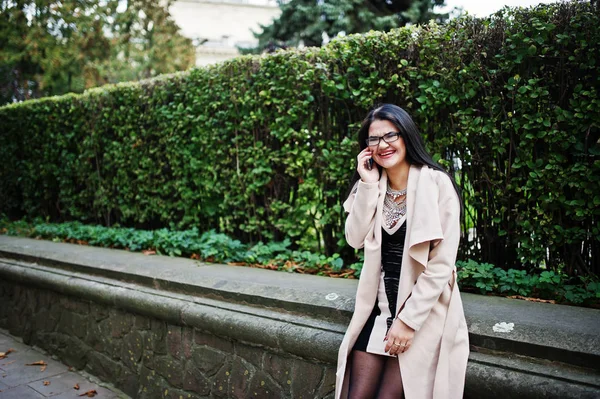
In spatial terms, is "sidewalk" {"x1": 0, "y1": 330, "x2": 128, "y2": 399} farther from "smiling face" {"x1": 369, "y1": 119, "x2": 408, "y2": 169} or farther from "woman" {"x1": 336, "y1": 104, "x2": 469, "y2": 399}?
"smiling face" {"x1": 369, "y1": 119, "x2": 408, "y2": 169}

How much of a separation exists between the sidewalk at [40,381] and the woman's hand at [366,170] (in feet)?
10.2

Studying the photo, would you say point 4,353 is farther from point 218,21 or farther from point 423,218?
point 218,21

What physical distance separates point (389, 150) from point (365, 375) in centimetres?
108

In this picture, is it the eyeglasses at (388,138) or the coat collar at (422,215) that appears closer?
the coat collar at (422,215)

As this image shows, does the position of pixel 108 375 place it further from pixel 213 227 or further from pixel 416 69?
pixel 416 69

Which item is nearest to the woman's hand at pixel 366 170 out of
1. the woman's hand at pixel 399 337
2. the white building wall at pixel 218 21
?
the woman's hand at pixel 399 337

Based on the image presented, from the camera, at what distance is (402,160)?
7.74ft

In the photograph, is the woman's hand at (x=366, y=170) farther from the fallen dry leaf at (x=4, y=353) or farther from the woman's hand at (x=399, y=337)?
the fallen dry leaf at (x=4, y=353)

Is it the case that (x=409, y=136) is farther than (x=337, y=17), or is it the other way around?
(x=337, y=17)

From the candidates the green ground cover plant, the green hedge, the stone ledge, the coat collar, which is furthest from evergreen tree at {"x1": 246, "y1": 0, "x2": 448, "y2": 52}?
the coat collar

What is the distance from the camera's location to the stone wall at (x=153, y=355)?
3.04 meters

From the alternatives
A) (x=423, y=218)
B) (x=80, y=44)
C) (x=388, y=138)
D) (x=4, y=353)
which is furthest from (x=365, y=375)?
(x=80, y=44)

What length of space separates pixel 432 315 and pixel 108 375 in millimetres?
3391

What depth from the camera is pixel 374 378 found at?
2168 mm
